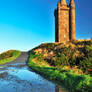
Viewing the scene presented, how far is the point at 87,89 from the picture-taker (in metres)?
5.90

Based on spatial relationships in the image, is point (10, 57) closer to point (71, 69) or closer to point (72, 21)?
point (71, 69)

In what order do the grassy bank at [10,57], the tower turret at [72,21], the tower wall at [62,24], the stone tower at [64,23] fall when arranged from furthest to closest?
1. the tower turret at [72,21]
2. the stone tower at [64,23]
3. the tower wall at [62,24]
4. the grassy bank at [10,57]

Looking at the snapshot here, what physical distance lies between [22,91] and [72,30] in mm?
32570

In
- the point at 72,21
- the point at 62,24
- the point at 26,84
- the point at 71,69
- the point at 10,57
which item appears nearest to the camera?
the point at 26,84

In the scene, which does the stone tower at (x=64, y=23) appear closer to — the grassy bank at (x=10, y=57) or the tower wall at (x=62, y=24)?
the tower wall at (x=62, y=24)

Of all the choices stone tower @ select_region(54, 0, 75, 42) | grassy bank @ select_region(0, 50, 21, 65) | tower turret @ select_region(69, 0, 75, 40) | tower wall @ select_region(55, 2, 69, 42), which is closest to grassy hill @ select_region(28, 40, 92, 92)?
grassy bank @ select_region(0, 50, 21, 65)

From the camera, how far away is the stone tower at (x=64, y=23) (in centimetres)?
3641

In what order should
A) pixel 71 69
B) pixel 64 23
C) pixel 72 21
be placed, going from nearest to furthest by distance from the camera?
pixel 71 69, pixel 64 23, pixel 72 21

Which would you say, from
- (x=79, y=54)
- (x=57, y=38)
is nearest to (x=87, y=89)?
(x=79, y=54)

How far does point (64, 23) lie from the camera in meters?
36.9

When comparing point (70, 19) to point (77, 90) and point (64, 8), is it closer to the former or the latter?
point (64, 8)

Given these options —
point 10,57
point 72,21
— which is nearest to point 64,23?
point 72,21

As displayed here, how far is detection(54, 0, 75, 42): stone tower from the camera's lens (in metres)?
36.4

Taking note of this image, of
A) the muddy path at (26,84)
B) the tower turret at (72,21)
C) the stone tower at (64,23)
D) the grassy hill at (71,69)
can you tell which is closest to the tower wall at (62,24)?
the stone tower at (64,23)
